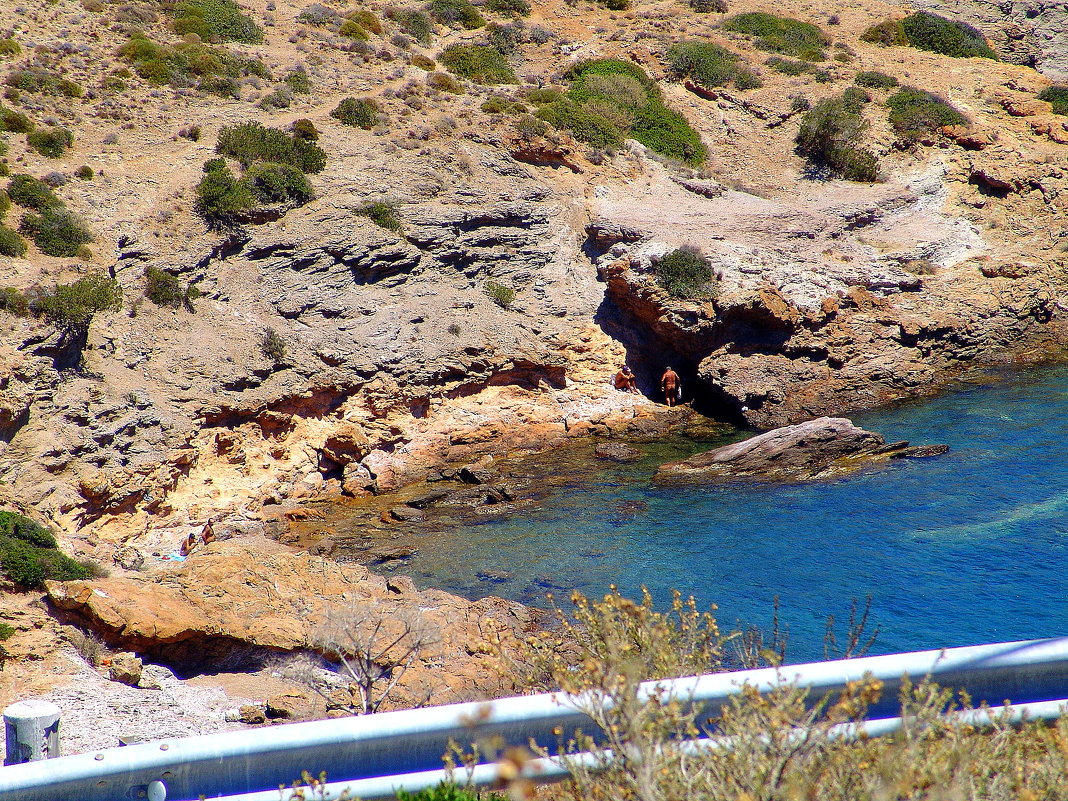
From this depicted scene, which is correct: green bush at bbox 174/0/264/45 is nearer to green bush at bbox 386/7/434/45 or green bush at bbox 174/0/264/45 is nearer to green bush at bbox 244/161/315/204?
green bush at bbox 386/7/434/45

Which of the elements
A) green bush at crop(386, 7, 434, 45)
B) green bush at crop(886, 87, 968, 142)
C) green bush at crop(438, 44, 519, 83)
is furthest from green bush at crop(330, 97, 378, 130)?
green bush at crop(886, 87, 968, 142)

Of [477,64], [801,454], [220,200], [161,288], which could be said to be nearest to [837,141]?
[477,64]

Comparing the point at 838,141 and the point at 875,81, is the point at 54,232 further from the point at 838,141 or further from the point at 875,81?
the point at 875,81

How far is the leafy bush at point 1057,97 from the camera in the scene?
120ft

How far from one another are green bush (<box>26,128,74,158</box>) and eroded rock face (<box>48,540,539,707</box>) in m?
17.1

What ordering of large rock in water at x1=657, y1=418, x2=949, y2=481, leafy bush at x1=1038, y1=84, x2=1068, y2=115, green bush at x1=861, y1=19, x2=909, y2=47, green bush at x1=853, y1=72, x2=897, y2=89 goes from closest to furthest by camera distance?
large rock in water at x1=657, y1=418, x2=949, y2=481 → leafy bush at x1=1038, y1=84, x2=1068, y2=115 → green bush at x1=853, y1=72, x2=897, y2=89 → green bush at x1=861, y1=19, x2=909, y2=47

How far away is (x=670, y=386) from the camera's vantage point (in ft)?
87.1

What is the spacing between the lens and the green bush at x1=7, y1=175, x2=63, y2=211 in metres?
21.9

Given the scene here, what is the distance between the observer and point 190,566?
13281 mm

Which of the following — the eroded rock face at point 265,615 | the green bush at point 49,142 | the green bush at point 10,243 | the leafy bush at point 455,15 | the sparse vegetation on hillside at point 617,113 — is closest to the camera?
the eroded rock face at point 265,615

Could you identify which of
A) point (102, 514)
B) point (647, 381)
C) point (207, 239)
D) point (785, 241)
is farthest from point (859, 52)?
point (102, 514)

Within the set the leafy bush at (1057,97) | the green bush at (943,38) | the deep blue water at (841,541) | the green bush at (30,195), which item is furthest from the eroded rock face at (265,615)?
the green bush at (943,38)

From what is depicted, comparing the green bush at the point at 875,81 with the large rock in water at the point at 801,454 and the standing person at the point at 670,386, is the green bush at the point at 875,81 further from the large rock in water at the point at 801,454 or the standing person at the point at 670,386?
the large rock in water at the point at 801,454

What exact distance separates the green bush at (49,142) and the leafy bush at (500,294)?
14.1m
